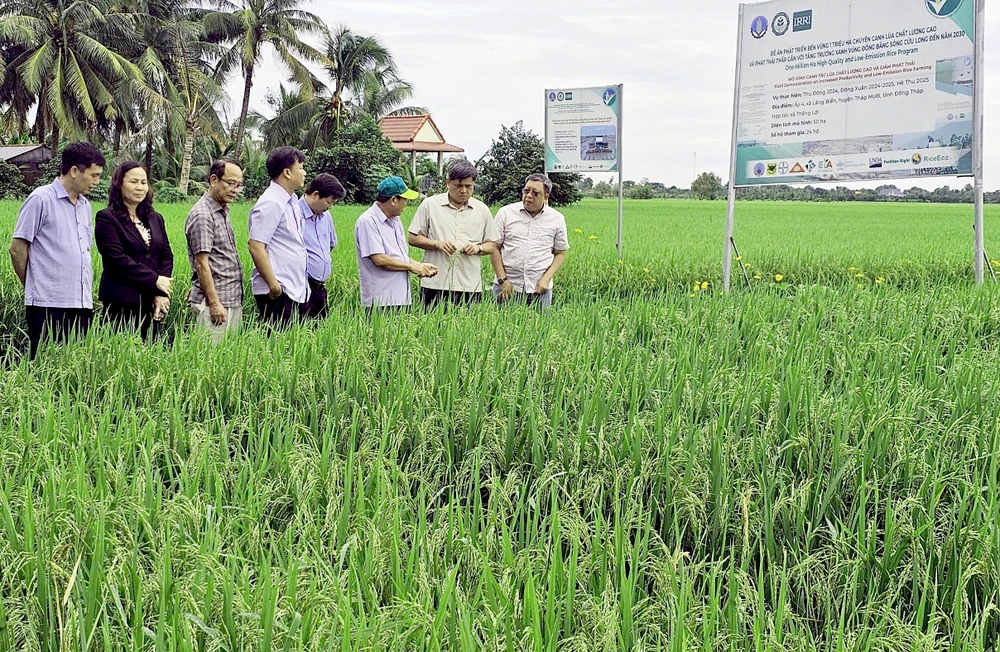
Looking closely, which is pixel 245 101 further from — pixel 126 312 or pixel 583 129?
pixel 126 312

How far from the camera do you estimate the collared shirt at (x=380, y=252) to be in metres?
4.91

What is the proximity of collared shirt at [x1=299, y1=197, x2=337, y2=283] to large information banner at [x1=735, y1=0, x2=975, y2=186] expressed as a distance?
3.45 meters

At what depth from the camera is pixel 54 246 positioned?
4184 mm

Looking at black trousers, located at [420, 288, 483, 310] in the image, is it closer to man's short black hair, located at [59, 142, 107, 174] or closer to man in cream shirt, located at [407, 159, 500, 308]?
man in cream shirt, located at [407, 159, 500, 308]

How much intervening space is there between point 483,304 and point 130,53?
2808cm

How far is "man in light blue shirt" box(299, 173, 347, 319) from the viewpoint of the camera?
15.7 feet

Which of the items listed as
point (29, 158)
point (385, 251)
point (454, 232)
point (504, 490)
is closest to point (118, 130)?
point (29, 158)

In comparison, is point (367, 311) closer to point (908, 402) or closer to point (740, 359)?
point (740, 359)

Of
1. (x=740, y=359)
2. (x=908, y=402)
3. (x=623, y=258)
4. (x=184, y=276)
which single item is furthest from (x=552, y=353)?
(x=623, y=258)

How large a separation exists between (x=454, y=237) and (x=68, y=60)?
2529 centimetres

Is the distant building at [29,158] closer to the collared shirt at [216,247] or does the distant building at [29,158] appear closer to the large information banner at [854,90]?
the large information banner at [854,90]

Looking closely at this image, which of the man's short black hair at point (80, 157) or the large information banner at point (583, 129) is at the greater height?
the large information banner at point (583, 129)

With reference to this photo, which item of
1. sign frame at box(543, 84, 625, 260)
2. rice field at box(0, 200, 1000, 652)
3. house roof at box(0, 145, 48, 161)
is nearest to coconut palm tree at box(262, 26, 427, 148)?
house roof at box(0, 145, 48, 161)

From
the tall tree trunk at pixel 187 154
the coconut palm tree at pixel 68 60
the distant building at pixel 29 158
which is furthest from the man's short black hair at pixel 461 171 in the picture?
the coconut palm tree at pixel 68 60
